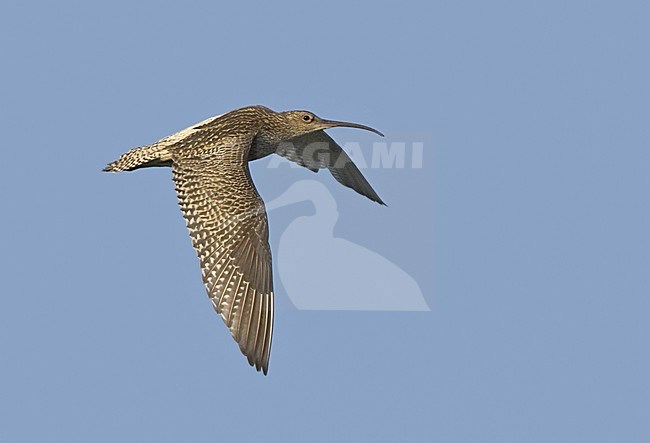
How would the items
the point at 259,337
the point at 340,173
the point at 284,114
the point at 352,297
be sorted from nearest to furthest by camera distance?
the point at 259,337
the point at 352,297
the point at 284,114
the point at 340,173

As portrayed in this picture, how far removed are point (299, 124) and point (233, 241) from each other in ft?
6.87

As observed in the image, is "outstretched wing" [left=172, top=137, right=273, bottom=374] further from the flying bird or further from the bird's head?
the bird's head

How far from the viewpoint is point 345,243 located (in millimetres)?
12062

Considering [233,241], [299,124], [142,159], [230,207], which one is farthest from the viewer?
[299,124]

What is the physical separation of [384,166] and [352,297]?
144 centimetres

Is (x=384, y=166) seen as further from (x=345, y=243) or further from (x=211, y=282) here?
(x=211, y=282)

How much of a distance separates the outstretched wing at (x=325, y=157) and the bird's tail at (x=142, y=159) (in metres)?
1.63

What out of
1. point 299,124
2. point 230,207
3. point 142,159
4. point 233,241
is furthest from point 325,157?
point 233,241

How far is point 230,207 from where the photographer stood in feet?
37.1

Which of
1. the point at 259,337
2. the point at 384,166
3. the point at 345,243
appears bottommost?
the point at 259,337

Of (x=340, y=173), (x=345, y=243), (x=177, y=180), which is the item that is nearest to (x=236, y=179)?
(x=177, y=180)

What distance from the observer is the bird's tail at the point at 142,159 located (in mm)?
11953

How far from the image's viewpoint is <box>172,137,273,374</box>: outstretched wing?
1091cm

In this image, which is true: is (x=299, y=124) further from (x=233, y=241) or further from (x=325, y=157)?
(x=233, y=241)
